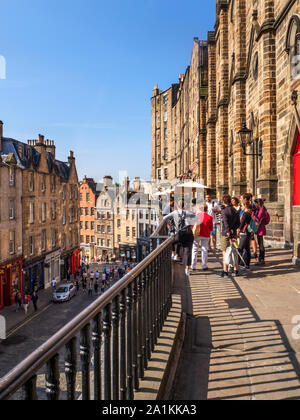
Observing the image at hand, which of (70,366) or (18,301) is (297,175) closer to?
(70,366)

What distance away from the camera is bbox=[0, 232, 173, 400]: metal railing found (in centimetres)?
154

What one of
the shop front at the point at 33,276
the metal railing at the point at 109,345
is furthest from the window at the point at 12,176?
the metal railing at the point at 109,345

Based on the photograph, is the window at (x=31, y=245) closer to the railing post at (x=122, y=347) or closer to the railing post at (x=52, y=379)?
the railing post at (x=122, y=347)

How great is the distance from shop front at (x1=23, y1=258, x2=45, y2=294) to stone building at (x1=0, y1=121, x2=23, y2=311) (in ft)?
4.02

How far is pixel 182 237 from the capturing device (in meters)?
7.78

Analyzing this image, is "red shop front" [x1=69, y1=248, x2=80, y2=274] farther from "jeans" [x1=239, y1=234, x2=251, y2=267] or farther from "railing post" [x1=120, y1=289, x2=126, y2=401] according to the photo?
"railing post" [x1=120, y1=289, x2=126, y2=401]

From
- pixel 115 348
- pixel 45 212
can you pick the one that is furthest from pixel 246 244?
pixel 45 212

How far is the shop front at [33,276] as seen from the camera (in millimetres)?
32500

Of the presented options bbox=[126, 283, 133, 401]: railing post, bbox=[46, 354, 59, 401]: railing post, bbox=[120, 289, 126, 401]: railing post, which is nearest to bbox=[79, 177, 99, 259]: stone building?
bbox=[126, 283, 133, 401]: railing post

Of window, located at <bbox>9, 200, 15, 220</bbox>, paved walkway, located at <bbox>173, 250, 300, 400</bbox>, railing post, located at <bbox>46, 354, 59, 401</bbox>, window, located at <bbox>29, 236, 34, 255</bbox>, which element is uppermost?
window, located at <bbox>9, 200, 15, 220</bbox>

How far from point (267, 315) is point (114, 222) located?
189 ft

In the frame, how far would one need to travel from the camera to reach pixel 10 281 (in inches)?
1144

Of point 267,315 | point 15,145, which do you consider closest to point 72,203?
point 15,145
